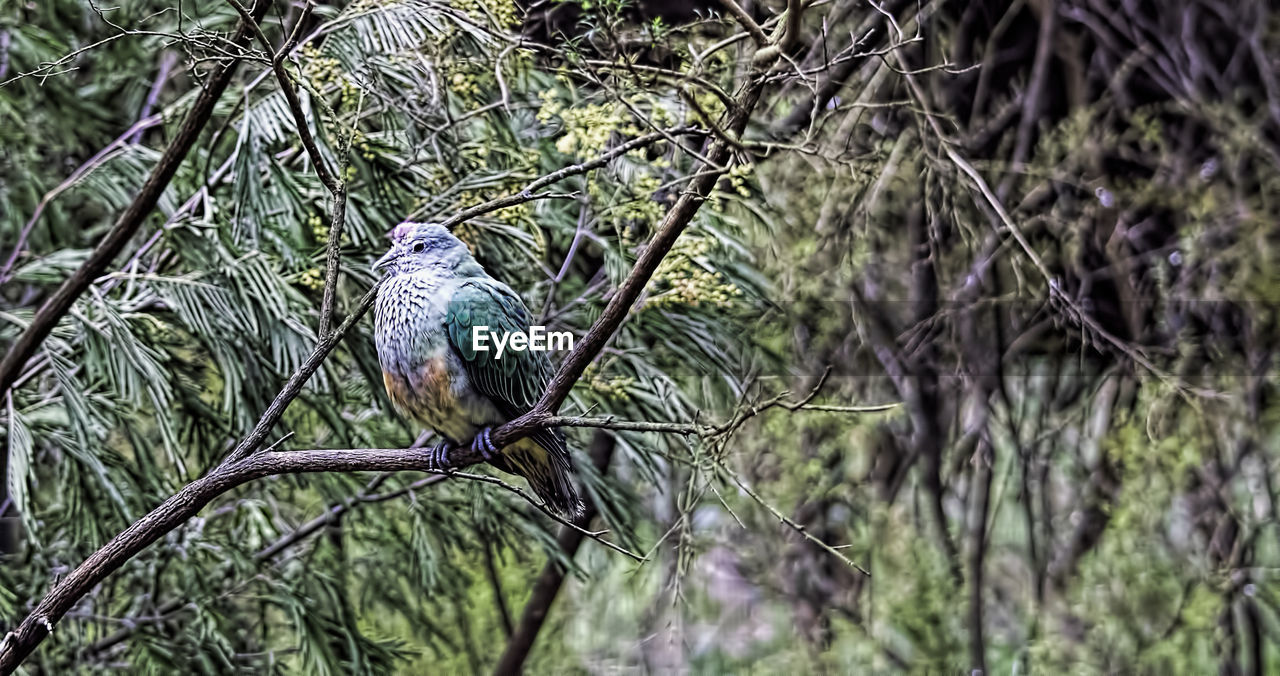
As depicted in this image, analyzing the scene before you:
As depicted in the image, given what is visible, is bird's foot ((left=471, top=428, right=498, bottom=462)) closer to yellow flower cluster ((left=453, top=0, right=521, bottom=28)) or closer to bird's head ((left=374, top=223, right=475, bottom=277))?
bird's head ((left=374, top=223, right=475, bottom=277))

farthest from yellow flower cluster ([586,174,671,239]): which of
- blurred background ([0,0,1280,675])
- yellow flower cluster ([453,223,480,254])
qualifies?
yellow flower cluster ([453,223,480,254])

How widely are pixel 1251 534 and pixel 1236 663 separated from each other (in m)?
0.36

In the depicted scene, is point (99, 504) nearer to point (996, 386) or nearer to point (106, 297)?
point (106, 297)

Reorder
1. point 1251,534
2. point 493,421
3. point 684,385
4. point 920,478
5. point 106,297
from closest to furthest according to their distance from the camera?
point 493,421 → point 106,297 → point 684,385 → point 1251,534 → point 920,478

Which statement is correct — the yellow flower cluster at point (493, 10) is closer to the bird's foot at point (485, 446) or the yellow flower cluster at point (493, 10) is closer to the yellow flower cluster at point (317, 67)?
the yellow flower cluster at point (317, 67)

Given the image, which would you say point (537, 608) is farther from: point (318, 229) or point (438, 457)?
point (438, 457)

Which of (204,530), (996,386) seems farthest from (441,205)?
(996,386)

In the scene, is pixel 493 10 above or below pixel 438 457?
above

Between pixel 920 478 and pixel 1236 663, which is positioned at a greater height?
pixel 920 478

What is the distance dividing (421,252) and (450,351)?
0.13 m

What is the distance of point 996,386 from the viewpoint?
140 inches

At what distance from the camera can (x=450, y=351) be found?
149 cm

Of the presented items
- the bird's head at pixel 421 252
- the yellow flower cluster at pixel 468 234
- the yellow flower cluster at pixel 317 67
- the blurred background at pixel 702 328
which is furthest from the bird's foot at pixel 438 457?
the yellow flower cluster at pixel 317 67

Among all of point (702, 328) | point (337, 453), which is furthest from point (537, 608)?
point (337, 453)
